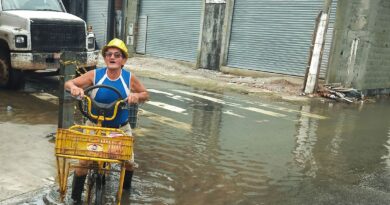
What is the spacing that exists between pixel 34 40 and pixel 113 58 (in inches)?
265

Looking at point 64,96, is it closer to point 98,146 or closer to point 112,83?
point 112,83

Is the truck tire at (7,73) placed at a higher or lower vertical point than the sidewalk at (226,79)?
higher

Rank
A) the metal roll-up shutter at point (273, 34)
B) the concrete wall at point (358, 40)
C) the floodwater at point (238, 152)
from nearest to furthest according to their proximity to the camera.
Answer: the floodwater at point (238, 152) → the concrete wall at point (358, 40) → the metal roll-up shutter at point (273, 34)

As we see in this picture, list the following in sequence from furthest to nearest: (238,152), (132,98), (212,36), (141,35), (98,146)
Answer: (141,35), (212,36), (238,152), (132,98), (98,146)

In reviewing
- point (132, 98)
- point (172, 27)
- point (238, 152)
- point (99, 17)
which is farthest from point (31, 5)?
point (99, 17)

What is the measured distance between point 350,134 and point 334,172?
9.34 feet

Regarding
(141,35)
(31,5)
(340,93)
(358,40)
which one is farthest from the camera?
(141,35)

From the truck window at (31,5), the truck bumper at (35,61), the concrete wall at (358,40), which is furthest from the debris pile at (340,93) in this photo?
the truck window at (31,5)

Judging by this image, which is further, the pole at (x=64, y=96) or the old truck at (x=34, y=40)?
the old truck at (x=34, y=40)

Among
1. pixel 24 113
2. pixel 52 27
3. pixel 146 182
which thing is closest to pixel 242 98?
pixel 52 27

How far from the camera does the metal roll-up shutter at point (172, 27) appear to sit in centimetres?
2008

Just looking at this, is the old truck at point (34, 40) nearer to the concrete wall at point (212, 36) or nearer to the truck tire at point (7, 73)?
the truck tire at point (7, 73)

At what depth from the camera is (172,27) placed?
21.2 meters

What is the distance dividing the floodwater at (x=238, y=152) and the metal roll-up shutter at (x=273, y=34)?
16.2ft
